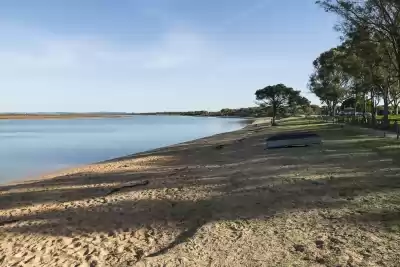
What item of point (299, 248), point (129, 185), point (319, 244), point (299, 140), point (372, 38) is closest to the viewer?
point (299, 248)

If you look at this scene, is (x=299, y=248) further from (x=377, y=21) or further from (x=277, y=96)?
(x=277, y=96)

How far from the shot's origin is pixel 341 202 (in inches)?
352

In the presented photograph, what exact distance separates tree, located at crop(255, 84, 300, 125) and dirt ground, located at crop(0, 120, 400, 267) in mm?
47496

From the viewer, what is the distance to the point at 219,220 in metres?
8.33

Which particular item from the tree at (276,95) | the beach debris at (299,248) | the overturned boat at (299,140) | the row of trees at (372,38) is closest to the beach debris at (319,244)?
the beach debris at (299,248)

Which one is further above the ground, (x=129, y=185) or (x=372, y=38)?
(x=372, y=38)

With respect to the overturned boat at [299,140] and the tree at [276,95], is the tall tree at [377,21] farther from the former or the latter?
the tree at [276,95]

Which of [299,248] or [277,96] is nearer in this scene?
[299,248]

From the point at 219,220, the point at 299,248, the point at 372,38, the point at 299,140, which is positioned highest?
the point at 372,38

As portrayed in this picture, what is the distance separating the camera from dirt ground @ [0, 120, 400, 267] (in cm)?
632

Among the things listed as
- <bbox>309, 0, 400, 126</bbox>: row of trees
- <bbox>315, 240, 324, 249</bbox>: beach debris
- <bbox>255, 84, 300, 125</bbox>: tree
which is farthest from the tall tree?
<bbox>255, 84, 300, 125</bbox>: tree

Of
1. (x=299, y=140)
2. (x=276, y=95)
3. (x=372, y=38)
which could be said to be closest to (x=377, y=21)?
(x=372, y=38)

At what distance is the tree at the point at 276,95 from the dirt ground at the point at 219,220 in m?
47.5

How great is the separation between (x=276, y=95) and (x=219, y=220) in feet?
182
